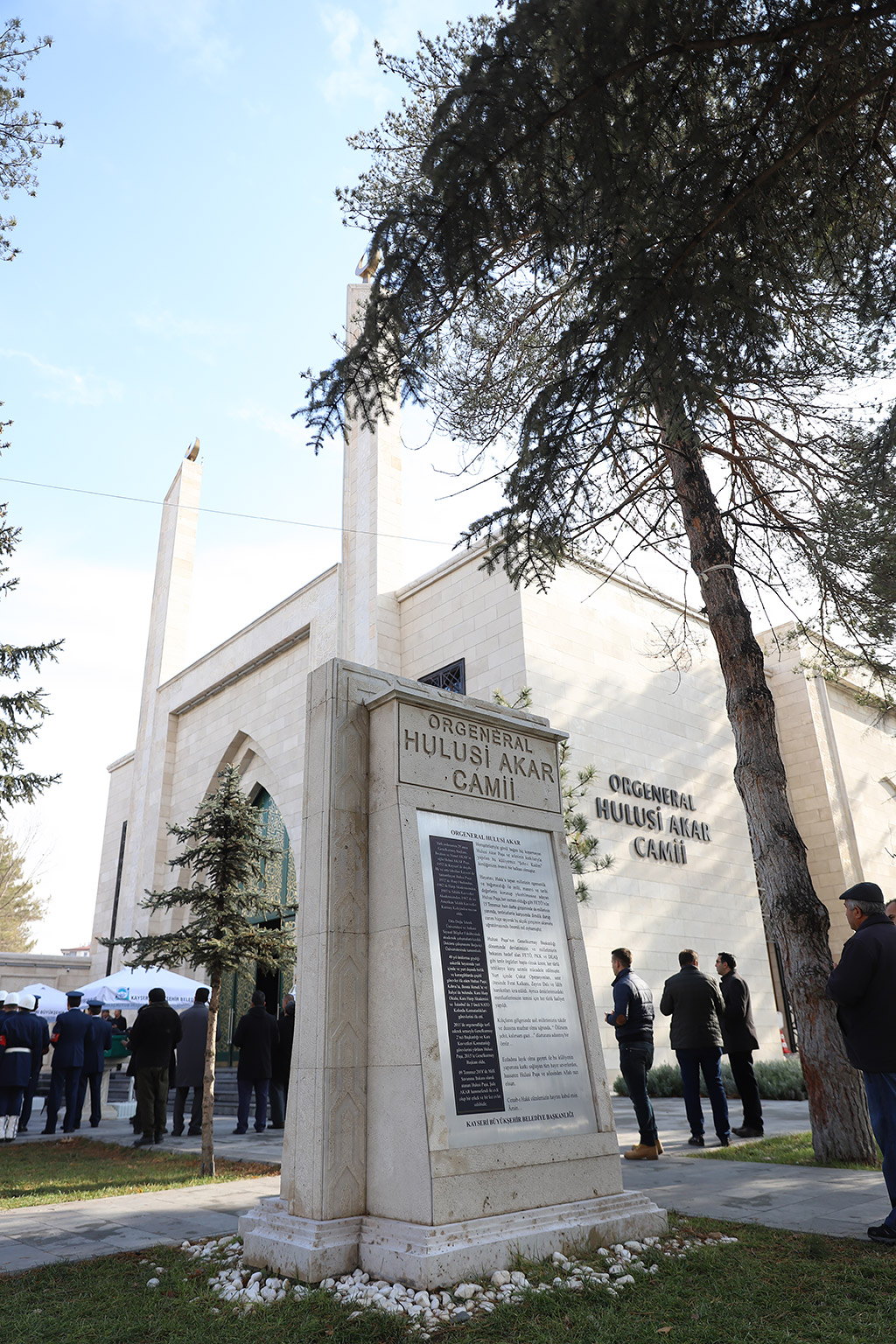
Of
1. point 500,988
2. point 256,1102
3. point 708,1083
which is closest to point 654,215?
point 500,988

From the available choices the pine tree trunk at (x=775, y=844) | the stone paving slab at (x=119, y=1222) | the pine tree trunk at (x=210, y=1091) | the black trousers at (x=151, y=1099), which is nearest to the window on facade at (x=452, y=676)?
the pine tree trunk at (x=775, y=844)

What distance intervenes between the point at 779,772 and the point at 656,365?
494 centimetres

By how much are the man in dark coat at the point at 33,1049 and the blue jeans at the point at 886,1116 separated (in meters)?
11.7

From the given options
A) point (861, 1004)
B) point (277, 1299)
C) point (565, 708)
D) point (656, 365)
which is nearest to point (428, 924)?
point (277, 1299)

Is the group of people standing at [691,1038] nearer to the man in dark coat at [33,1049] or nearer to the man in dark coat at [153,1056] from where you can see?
the man in dark coat at [153,1056]

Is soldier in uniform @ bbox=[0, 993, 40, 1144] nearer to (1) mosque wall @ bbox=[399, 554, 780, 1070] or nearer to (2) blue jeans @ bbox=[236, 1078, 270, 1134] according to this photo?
(2) blue jeans @ bbox=[236, 1078, 270, 1134]

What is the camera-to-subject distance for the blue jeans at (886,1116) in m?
4.66

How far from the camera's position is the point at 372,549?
66.7 ft

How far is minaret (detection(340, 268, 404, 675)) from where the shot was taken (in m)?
19.6

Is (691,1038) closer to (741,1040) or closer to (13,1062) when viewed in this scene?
(741,1040)

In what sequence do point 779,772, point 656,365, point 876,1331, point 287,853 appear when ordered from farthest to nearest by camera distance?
1. point 287,853
2. point 779,772
3. point 656,365
4. point 876,1331

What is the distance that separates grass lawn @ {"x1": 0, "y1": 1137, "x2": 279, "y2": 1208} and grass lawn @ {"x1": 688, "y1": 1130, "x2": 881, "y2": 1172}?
4042mm

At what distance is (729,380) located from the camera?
16.9 feet

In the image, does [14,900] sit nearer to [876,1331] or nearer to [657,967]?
[657,967]
